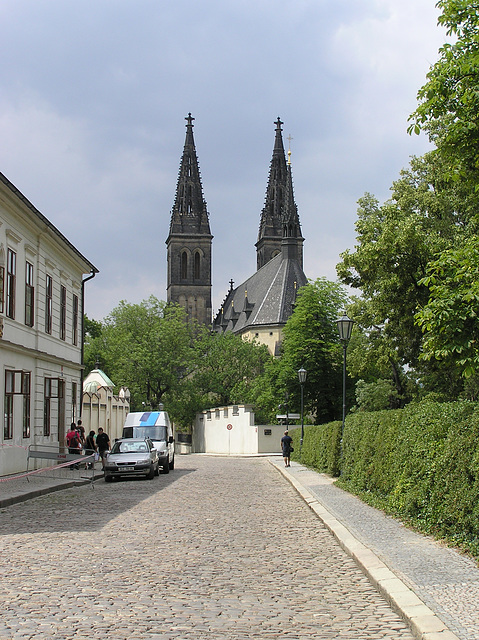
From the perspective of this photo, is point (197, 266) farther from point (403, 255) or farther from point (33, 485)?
point (33, 485)

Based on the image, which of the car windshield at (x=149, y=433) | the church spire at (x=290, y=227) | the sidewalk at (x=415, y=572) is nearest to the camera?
the sidewalk at (x=415, y=572)

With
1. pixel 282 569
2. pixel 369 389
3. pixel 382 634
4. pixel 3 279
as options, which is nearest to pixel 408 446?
pixel 282 569

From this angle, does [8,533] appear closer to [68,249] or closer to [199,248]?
[68,249]

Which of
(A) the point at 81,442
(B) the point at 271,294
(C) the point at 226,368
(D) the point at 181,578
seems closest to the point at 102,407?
(A) the point at 81,442

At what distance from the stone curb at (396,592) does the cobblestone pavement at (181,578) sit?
0.36ft

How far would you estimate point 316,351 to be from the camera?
2317 inches

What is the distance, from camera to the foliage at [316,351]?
2313 inches

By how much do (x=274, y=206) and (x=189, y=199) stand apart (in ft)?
40.0

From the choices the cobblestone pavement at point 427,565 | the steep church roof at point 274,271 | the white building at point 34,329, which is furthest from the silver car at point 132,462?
the steep church roof at point 274,271

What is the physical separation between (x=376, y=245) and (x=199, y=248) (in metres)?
89.0

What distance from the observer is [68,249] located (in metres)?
32.6

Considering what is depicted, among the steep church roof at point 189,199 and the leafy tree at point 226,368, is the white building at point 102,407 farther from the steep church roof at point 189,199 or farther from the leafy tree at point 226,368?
the steep church roof at point 189,199

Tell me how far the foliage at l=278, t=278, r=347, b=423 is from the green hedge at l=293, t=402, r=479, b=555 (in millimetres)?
39200

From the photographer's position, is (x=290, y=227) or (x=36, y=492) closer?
(x=36, y=492)
